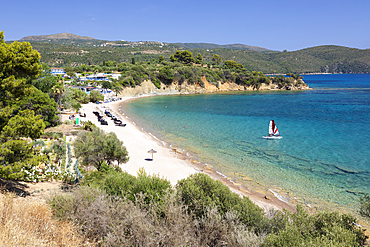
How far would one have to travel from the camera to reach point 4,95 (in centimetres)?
909

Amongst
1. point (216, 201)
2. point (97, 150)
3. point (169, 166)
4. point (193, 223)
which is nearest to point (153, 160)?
point (169, 166)

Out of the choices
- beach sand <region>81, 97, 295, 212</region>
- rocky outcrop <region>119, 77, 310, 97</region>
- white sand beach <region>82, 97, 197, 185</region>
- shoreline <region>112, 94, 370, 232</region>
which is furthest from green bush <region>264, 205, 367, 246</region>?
rocky outcrop <region>119, 77, 310, 97</region>

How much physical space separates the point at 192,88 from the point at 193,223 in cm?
9030

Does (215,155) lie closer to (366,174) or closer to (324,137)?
(366,174)

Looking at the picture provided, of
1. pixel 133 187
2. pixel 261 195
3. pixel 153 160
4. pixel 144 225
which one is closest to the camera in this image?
pixel 144 225

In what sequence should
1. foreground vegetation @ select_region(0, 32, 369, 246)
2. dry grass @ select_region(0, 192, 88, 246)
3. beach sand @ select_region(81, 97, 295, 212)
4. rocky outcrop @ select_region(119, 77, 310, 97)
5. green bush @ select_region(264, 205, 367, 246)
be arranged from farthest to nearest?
rocky outcrop @ select_region(119, 77, 310, 97), beach sand @ select_region(81, 97, 295, 212), foreground vegetation @ select_region(0, 32, 369, 246), green bush @ select_region(264, 205, 367, 246), dry grass @ select_region(0, 192, 88, 246)

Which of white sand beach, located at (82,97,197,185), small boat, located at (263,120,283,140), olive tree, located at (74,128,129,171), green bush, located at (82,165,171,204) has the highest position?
green bush, located at (82,165,171,204)

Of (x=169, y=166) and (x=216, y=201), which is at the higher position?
(x=216, y=201)

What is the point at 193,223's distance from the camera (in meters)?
6.94

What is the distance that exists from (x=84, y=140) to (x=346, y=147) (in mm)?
28330

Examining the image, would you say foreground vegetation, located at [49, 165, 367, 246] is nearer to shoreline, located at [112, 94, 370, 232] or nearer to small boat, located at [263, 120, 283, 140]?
shoreline, located at [112, 94, 370, 232]

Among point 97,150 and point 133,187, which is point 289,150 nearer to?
point 97,150

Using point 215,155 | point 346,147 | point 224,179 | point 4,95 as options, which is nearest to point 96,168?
point 4,95

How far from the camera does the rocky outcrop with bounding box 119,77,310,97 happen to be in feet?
271
